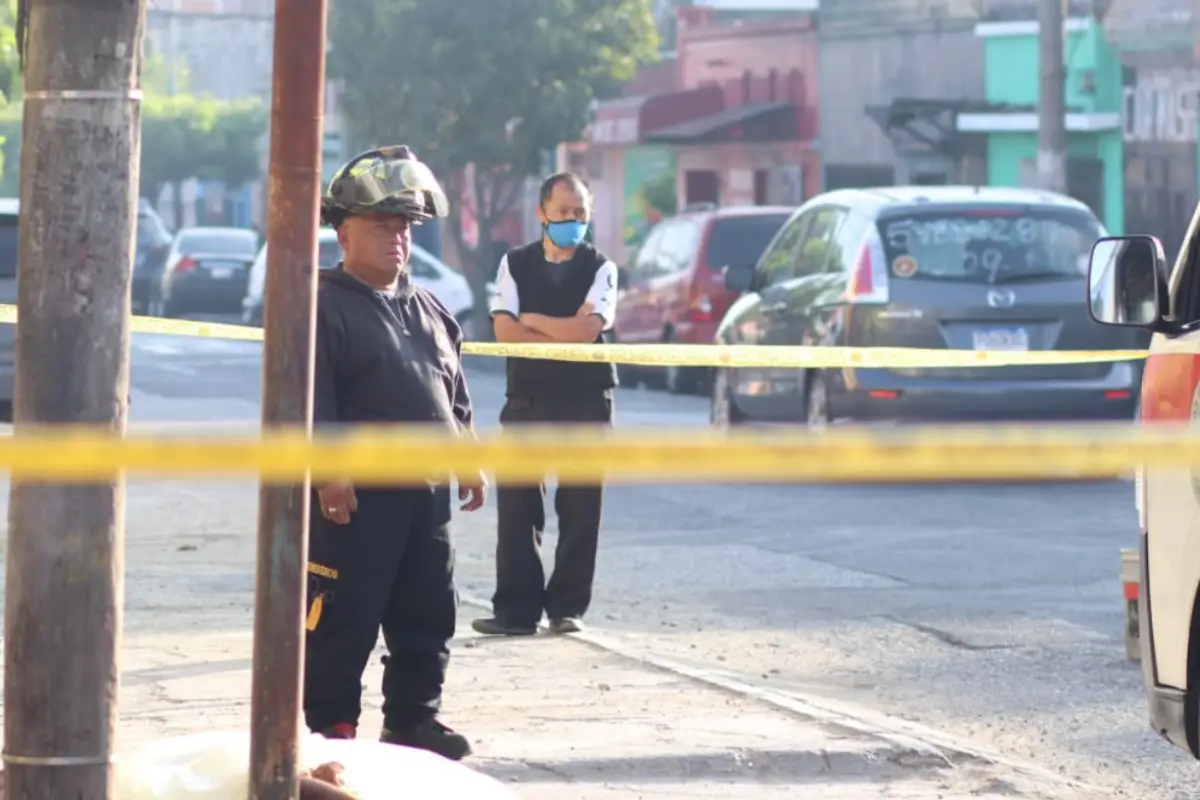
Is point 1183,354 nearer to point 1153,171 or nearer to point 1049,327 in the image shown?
point 1049,327

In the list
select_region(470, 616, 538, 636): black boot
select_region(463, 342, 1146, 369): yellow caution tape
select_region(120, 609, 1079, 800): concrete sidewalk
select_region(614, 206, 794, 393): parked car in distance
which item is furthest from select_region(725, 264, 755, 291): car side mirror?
select_region(120, 609, 1079, 800): concrete sidewalk

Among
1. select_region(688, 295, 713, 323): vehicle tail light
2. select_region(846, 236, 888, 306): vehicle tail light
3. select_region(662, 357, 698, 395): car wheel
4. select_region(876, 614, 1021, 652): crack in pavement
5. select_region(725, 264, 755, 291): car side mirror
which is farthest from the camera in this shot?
select_region(662, 357, 698, 395): car wheel

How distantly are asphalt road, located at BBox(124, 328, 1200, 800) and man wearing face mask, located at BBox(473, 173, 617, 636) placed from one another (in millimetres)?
354

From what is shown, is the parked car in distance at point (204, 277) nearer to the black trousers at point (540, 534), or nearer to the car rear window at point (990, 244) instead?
the car rear window at point (990, 244)

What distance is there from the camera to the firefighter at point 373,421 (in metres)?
6.34

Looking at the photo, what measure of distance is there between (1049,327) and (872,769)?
28.0ft

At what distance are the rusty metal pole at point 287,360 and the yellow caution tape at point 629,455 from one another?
984 mm

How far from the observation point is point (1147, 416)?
6.34 meters

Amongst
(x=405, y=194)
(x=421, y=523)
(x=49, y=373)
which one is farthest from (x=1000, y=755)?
(x=49, y=373)

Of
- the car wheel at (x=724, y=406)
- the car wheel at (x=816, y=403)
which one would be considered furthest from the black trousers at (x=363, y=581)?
the car wheel at (x=724, y=406)

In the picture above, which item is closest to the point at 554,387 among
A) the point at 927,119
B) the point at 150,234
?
the point at 927,119

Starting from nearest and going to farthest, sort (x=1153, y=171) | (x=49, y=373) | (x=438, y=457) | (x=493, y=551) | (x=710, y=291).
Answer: (x=438, y=457) → (x=49, y=373) → (x=493, y=551) → (x=710, y=291) → (x=1153, y=171)

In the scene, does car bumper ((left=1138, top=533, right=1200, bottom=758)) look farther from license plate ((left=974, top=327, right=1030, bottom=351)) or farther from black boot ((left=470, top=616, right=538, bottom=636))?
license plate ((left=974, top=327, right=1030, bottom=351))

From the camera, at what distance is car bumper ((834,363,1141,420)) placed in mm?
15133
